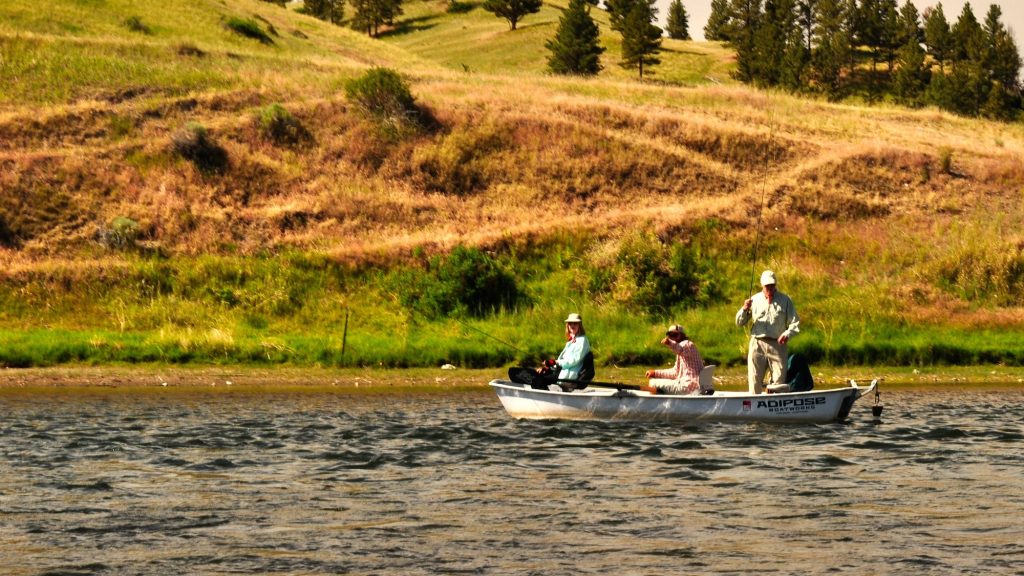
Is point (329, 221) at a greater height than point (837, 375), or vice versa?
point (329, 221)

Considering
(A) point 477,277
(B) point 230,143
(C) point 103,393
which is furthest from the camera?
(B) point 230,143

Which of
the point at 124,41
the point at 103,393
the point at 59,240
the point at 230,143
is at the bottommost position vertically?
the point at 103,393

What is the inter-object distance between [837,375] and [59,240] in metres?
27.9

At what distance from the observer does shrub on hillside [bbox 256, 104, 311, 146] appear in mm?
57750

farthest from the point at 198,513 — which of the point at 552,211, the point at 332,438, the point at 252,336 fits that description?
the point at 552,211

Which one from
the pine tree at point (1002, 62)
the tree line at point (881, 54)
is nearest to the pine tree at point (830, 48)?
the tree line at point (881, 54)

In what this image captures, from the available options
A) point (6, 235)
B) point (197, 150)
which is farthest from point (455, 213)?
point (6, 235)

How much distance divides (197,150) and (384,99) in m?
9.68

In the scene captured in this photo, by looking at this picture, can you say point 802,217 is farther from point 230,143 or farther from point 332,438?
point 332,438

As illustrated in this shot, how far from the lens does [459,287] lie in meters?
43.2

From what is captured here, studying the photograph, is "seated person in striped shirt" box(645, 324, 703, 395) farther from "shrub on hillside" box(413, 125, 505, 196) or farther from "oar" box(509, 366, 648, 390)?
"shrub on hillside" box(413, 125, 505, 196)

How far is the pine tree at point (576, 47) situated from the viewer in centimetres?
10169

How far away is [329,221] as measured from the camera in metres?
51.0

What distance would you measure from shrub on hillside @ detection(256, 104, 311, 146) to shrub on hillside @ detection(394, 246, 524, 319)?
583 inches
